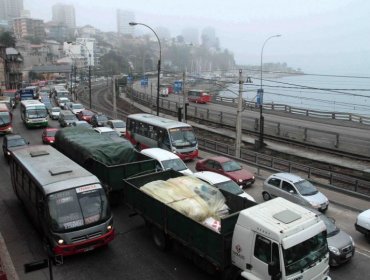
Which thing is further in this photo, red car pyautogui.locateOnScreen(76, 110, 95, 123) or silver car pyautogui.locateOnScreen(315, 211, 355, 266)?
red car pyautogui.locateOnScreen(76, 110, 95, 123)

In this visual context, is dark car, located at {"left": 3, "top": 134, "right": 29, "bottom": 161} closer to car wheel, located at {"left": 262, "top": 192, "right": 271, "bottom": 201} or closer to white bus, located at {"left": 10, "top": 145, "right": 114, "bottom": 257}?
white bus, located at {"left": 10, "top": 145, "right": 114, "bottom": 257}

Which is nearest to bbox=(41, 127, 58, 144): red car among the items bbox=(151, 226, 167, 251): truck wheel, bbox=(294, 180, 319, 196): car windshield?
bbox=(151, 226, 167, 251): truck wheel

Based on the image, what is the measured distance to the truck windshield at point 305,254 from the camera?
910cm

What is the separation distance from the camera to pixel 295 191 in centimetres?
1745

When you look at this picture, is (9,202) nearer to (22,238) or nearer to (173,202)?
(22,238)

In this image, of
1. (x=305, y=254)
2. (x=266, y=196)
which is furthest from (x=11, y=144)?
(x=305, y=254)

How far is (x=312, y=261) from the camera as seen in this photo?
31.2 ft

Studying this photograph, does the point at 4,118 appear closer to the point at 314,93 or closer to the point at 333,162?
the point at 333,162

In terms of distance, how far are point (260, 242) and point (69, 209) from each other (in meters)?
5.93

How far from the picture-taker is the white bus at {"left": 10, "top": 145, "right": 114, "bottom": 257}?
1177cm

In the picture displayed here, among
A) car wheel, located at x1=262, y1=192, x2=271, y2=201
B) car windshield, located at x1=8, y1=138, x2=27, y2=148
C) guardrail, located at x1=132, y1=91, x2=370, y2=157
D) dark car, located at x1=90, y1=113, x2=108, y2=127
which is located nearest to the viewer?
car wheel, located at x1=262, y1=192, x2=271, y2=201

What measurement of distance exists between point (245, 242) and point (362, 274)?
15.0ft

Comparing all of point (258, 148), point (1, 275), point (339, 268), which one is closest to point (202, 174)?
point (339, 268)

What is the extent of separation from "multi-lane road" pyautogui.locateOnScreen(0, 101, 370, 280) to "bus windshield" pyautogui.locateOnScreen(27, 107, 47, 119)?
76.1ft
